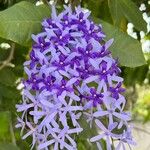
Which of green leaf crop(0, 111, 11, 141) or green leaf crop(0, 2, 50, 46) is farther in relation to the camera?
green leaf crop(0, 111, 11, 141)

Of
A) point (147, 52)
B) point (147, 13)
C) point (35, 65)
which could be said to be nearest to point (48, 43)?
point (35, 65)

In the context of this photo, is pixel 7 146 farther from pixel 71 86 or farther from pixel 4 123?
pixel 71 86

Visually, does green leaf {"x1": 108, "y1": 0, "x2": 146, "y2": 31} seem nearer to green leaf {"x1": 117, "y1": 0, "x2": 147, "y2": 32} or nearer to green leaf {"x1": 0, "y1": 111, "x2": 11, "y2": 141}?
green leaf {"x1": 117, "y1": 0, "x2": 147, "y2": 32}

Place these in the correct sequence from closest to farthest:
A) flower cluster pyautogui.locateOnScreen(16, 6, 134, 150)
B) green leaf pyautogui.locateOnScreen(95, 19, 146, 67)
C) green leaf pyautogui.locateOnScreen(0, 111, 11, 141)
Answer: flower cluster pyautogui.locateOnScreen(16, 6, 134, 150)
green leaf pyautogui.locateOnScreen(95, 19, 146, 67)
green leaf pyautogui.locateOnScreen(0, 111, 11, 141)

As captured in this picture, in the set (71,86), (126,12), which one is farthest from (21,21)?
(126,12)

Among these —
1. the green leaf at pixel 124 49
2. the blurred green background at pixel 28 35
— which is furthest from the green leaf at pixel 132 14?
the green leaf at pixel 124 49

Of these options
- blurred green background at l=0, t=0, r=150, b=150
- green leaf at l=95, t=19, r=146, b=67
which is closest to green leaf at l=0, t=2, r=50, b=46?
blurred green background at l=0, t=0, r=150, b=150
